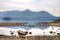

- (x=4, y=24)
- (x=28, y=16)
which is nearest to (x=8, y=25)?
(x=4, y=24)

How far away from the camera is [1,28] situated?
55.6 inches

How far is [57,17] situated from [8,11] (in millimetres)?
639

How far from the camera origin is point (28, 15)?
142 centimetres

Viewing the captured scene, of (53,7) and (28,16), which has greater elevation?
(53,7)

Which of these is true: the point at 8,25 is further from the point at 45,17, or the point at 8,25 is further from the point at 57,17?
the point at 57,17

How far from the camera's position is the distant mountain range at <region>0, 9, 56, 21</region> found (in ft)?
4.63

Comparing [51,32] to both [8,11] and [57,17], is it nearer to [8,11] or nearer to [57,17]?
[57,17]

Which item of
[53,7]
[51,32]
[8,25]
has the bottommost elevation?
[51,32]

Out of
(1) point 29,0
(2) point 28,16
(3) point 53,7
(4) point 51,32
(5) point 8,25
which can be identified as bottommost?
(4) point 51,32

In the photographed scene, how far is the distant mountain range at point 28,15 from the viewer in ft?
4.63

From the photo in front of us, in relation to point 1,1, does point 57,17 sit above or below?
below

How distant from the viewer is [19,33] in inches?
55.1

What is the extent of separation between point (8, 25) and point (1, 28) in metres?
0.10

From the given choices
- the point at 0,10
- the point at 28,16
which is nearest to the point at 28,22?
the point at 28,16
